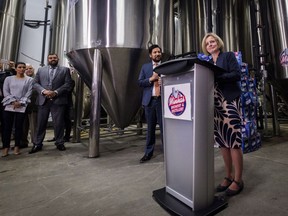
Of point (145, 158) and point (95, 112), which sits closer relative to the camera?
point (145, 158)

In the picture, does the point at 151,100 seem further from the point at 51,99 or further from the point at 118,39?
the point at 51,99

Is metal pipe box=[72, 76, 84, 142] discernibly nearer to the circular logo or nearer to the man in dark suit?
the man in dark suit

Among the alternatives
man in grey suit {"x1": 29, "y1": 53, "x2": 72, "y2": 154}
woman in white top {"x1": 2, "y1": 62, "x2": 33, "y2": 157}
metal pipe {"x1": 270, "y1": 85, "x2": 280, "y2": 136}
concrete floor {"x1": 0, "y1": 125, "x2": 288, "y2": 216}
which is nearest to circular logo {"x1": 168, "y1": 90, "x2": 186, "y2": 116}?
concrete floor {"x1": 0, "y1": 125, "x2": 288, "y2": 216}

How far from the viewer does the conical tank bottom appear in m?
2.14

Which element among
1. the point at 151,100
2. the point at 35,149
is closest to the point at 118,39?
the point at 151,100

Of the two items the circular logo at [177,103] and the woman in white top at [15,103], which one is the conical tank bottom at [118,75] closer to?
the woman in white top at [15,103]

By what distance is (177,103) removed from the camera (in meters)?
1.05

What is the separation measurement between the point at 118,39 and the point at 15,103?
1299mm

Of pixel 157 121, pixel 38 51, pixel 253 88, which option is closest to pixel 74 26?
pixel 157 121

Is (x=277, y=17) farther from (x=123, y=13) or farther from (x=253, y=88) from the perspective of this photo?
(x=123, y=13)

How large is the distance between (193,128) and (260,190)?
0.70 meters

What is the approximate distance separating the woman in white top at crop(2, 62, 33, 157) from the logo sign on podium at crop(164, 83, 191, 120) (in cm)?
186

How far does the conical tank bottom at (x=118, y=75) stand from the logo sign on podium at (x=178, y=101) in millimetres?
1130

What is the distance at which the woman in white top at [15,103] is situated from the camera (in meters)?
2.26
